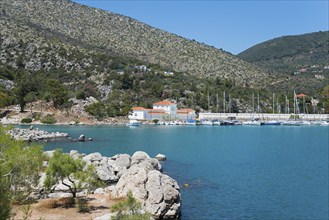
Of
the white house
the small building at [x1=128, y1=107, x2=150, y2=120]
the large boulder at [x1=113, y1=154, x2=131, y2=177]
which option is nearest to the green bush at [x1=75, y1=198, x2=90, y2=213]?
the large boulder at [x1=113, y1=154, x2=131, y2=177]

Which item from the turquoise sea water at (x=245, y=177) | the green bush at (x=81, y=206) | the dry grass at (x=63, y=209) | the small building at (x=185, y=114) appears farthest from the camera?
the small building at (x=185, y=114)

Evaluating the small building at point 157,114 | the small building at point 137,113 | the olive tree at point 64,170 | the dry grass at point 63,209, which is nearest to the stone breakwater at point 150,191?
the dry grass at point 63,209

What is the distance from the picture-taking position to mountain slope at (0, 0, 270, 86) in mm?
128000

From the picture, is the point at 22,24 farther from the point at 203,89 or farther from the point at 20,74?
the point at 203,89

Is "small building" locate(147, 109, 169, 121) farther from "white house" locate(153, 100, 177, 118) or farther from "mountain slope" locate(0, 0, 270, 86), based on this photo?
"mountain slope" locate(0, 0, 270, 86)

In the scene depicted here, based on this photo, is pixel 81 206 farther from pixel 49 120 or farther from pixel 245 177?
pixel 49 120

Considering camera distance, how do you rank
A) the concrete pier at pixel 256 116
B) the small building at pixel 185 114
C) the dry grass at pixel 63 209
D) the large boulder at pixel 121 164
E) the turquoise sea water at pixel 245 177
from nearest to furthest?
1. the dry grass at pixel 63 209
2. the turquoise sea water at pixel 245 177
3. the large boulder at pixel 121 164
4. the small building at pixel 185 114
5. the concrete pier at pixel 256 116

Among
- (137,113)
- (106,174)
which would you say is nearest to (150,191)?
(106,174)

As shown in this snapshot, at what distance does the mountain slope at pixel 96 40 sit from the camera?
5039 inches

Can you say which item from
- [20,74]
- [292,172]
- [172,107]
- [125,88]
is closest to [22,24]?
[20,74]

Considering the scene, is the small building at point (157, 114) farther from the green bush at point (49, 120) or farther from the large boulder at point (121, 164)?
the large boulder at point (121, 164)

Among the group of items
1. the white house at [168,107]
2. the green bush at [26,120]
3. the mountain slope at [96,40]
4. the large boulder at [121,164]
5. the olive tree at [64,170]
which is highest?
the mountain slope at [96,40]

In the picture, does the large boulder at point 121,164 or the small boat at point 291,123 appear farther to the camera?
the small boat at point 291,123

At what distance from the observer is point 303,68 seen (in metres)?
195
